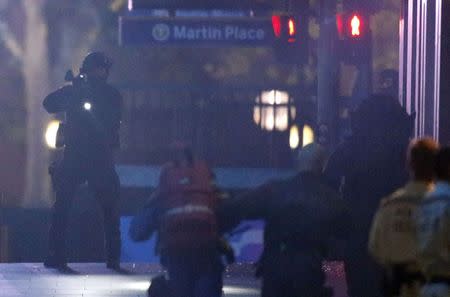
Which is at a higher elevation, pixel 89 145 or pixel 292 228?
pixel 89 145

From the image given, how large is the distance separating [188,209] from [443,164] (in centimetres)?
173

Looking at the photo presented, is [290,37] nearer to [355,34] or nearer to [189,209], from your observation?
[355,34]

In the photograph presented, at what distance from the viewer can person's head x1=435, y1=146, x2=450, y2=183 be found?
832cm

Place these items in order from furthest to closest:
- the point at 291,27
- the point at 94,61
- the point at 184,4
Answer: the point at 184,4 < the point at 291,27 < the point at 94,61

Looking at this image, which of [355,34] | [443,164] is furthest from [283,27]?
[443,164]

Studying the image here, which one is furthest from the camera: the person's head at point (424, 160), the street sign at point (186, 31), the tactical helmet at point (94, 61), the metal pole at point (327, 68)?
the metal pole at point (327, 68)

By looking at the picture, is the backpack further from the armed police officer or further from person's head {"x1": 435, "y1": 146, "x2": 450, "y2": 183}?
the armed police officer

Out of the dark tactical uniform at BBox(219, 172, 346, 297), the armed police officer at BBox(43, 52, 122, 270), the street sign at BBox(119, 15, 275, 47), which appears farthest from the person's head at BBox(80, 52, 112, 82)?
the dark tactical uniform at BBox(219, 172, 346, 297)

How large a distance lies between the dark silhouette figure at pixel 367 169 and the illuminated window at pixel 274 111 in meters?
30.7

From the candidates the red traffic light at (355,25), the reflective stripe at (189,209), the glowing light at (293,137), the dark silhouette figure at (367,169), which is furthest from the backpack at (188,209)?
the glowing light at (293,137)

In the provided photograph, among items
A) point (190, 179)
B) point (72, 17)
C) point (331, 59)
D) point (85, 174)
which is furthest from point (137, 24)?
point (72, 17)

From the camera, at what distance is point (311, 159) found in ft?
30.1

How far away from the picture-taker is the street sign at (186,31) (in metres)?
18.3

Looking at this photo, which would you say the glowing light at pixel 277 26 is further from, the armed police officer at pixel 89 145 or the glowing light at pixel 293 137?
the glowing light at pixel 293 137
